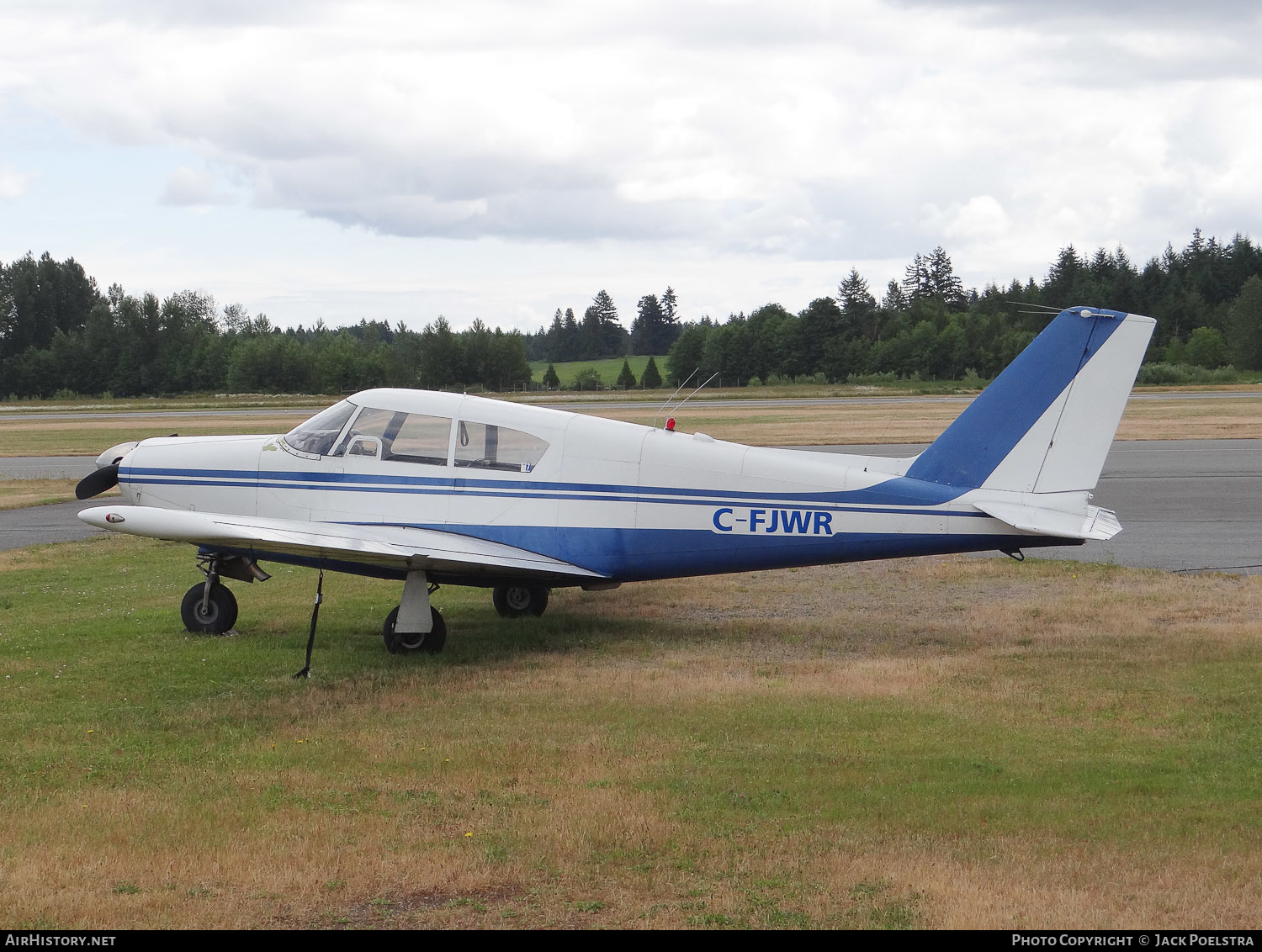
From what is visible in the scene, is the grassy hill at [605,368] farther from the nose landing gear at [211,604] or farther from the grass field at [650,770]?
the grass field at [650,770]

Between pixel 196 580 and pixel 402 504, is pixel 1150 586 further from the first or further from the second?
pixel 196 580

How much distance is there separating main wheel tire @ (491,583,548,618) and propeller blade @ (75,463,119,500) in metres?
4.21

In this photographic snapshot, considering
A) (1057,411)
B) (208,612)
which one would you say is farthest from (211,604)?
(1057,411)

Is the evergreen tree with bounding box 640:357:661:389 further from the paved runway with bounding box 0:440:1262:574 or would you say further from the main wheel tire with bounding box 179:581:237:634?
the main wheel tire with bounding box 179:581:237:634

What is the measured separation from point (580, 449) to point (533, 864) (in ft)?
18.4

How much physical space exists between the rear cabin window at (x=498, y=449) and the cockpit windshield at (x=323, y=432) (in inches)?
48.4

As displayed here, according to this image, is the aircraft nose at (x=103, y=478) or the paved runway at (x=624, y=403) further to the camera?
the paved runway at (x=624, y=403)

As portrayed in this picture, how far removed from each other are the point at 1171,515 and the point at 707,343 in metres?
71.9

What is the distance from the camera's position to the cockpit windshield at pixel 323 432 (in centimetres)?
1104

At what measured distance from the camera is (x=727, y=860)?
5.56 metres

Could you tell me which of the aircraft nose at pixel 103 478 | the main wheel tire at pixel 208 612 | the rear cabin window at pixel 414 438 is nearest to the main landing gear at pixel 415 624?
the rear cabin window at pixel 414 438

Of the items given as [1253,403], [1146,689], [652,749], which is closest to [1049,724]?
[1146,689]

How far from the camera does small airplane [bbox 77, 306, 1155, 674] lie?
10117 millimetres
